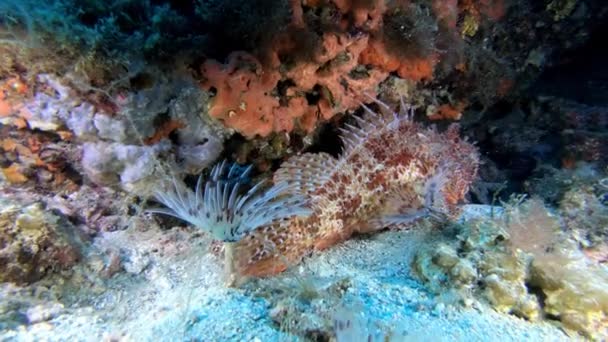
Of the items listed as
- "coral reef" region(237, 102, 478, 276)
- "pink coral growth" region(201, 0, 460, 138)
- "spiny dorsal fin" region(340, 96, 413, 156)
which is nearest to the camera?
"pink coral growth" region(201, 0, 460, 138)

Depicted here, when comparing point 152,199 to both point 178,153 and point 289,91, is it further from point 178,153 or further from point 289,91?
point 289,91

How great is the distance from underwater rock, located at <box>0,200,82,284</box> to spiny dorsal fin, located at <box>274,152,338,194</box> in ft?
6.16

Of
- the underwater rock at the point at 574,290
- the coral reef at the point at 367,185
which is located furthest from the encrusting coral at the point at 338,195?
the underwater rock at the point at 574,290

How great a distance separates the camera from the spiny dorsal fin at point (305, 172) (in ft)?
11.8

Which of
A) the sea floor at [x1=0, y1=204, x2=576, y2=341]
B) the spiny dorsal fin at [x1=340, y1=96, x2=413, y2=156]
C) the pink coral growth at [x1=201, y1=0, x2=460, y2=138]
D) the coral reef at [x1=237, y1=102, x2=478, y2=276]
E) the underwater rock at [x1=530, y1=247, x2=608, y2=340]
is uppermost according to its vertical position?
the pink coral growth at [x1=201, y1=0, x2=460, y2=138]

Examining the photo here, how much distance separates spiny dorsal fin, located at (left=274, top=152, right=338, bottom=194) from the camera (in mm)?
3596

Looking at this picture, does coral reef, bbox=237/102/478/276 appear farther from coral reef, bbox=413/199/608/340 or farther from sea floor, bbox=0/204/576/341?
coral reef, bbox=413/199/608/340

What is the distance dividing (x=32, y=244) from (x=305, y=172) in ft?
7.71

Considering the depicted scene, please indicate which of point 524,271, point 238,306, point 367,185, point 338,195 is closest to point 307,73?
point 338,195

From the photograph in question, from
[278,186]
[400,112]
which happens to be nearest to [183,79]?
[278,186]

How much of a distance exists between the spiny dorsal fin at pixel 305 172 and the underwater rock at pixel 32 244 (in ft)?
6.16

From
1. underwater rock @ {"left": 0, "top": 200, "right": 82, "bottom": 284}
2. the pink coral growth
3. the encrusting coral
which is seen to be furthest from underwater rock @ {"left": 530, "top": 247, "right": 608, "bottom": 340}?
underwater rock @ {"left": 0, "top": 200, "right": 82, "bottom": 284}

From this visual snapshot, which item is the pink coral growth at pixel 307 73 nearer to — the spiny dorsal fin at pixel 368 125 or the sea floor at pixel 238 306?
the spiny dorsal fin at pixel 368 125

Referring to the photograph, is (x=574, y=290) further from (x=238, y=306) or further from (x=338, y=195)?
(x=238, y=306)
